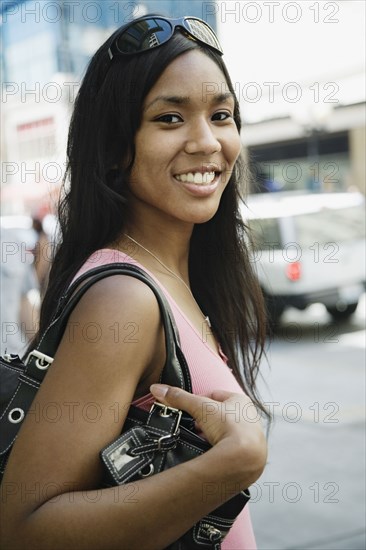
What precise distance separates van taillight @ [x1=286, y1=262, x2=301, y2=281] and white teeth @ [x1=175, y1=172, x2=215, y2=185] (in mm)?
8961

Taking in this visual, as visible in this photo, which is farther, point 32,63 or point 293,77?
point 293,77

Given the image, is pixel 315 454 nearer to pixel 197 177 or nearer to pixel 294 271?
pixel 197 177

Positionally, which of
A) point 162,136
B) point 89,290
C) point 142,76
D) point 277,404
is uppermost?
point 142,76

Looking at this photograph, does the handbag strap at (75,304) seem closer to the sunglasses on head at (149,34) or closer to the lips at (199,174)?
the lips at (199,174)

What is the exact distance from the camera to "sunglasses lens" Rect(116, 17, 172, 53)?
139 centimetres

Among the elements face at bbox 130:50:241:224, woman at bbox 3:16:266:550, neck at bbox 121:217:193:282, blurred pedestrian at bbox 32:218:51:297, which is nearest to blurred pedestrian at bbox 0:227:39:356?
blurred pedestrian at bbox 32:218:51:297

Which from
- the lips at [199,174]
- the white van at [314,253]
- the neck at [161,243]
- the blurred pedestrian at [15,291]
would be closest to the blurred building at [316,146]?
the white van at [314,253]

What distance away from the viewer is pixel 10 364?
133 cm

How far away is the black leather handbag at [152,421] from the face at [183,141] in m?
0.30

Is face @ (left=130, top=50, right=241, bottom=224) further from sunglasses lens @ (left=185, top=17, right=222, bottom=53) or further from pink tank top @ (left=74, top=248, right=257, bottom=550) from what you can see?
pink tank top @ (left=74, top=248, right=257, bottom=550)

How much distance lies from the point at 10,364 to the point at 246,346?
82 cm

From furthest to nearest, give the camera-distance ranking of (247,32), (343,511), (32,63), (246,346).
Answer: (247,32)
(32,63)
(343,511)
(246,346)

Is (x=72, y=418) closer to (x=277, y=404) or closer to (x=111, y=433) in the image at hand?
(x=111, y=433)

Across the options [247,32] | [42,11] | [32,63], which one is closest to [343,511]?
[42,11]
